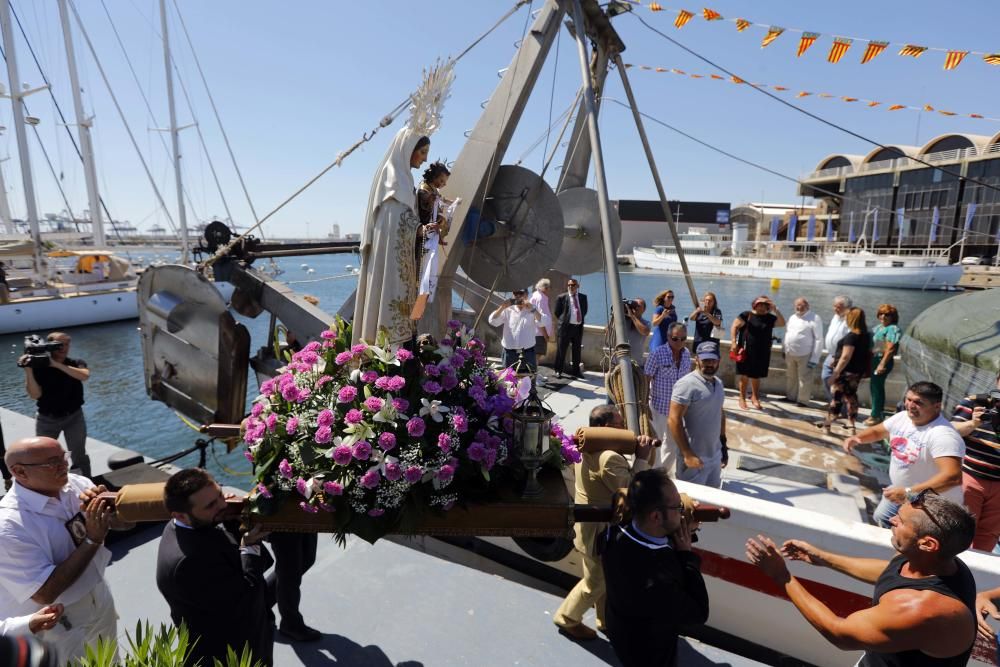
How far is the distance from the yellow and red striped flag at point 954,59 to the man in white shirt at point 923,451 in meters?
6.61

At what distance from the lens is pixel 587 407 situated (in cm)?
766

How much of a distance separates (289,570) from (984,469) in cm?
457

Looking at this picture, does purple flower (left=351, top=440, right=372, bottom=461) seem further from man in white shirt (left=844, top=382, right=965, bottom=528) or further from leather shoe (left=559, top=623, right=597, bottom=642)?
man in white shirt (left=844, top=382, right=965, bottom=528)

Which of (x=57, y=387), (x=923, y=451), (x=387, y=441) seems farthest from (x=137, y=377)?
(x=923, y=451)

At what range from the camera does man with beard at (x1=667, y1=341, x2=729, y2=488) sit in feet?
13.5

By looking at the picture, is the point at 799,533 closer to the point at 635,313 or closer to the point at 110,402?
the point at 635,313

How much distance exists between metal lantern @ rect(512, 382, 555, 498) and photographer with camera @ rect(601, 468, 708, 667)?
42 centimetres

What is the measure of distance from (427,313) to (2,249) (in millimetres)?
31810

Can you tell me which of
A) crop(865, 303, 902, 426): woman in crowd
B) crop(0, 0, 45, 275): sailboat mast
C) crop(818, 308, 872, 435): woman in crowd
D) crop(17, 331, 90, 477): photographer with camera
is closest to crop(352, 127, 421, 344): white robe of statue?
crop(17, 331, 90, 477): photographer with camera

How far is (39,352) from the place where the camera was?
16.6 ft

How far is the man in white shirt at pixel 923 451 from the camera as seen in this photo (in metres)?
3.32

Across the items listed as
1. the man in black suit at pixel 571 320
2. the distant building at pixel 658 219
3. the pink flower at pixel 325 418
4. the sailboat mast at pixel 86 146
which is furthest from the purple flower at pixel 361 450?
the distant building at pixel 658 219

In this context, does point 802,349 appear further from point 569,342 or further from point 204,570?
point 204,570

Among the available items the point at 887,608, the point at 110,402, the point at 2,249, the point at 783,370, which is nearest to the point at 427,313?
the point at 887,608
